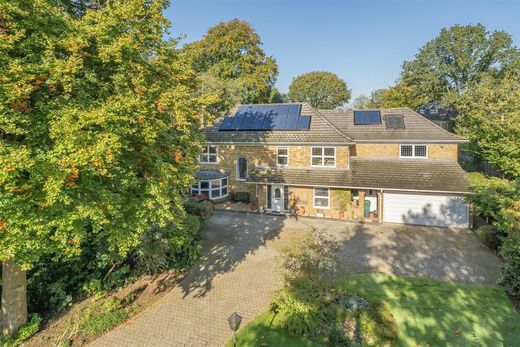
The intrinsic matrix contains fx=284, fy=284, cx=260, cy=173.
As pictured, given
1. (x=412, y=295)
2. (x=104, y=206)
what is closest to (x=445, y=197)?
(x=412, y=295)

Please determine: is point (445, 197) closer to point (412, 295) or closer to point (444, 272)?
point (444, 272)

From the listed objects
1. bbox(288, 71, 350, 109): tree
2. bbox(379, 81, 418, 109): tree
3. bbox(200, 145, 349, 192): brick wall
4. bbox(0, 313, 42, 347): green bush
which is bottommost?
bbox(0, 313, 42, 347): green bush

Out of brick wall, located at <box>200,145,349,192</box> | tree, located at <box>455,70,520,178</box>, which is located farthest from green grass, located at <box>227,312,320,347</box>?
tree, located at <box>455,70,520,178</box>

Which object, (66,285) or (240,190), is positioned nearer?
(66,285)

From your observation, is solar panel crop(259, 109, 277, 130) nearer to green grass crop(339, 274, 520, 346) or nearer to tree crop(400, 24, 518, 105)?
green grass crop(339, 274, 520, 346)

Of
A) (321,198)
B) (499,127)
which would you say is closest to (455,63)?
(499,127)

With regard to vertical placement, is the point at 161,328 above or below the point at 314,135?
below

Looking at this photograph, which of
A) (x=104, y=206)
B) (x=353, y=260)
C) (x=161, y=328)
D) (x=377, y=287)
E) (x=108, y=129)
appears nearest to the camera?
(x=108, y=129)
